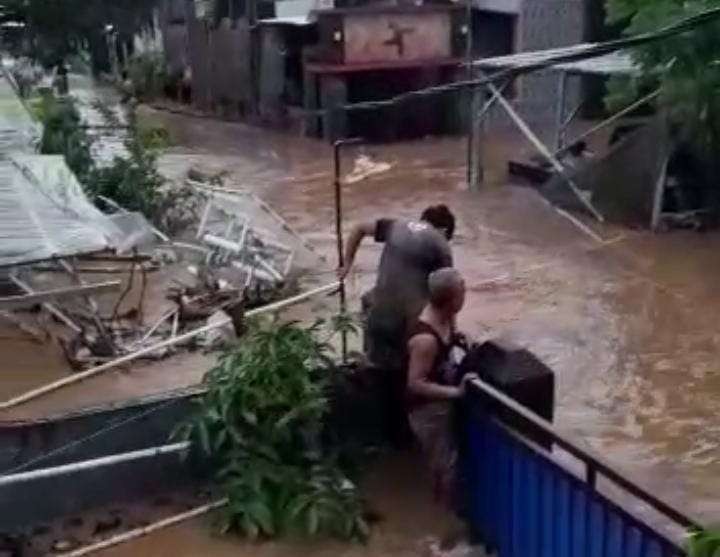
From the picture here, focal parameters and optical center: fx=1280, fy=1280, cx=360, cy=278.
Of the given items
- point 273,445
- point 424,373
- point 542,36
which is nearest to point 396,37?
point 542,36

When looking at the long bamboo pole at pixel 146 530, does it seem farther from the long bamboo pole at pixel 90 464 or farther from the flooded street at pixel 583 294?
the flooded street at pixel 583 294

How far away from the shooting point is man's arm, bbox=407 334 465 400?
6.33m

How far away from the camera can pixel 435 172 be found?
720 inches

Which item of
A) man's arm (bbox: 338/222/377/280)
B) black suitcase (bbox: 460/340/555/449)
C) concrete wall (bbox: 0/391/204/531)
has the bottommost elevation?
concrete wall (bbox: 0/391/204/531)

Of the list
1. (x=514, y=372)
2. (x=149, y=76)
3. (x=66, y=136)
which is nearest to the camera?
(x=514, y=372)

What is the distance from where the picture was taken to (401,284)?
7328 mm

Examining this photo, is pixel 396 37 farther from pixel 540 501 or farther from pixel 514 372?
pixel 540 501

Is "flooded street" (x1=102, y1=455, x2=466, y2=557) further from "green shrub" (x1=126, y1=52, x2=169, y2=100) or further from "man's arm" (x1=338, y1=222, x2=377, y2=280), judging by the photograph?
"green shrub" (x1=126, y1=52, x2=169, y2=100)

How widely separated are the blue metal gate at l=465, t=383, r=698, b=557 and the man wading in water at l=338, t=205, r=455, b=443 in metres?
1.02

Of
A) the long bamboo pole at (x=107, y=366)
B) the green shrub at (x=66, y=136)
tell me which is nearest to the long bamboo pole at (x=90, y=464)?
the long bamboo pole at (x=107, y=366)

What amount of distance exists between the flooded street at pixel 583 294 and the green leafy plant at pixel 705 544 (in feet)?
5.58

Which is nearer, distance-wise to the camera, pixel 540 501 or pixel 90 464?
pixel 540 501

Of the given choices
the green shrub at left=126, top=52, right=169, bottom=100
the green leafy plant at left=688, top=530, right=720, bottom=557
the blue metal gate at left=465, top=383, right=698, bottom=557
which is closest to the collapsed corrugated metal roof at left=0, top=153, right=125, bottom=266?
the blue metal gate at left=465, top=383, right=698, bottom=557

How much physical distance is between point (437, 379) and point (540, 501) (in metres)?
1.00
